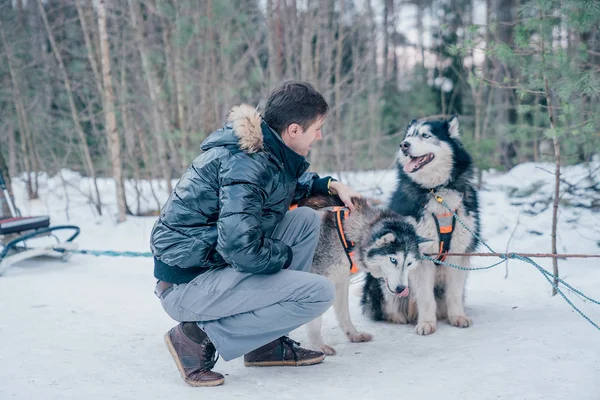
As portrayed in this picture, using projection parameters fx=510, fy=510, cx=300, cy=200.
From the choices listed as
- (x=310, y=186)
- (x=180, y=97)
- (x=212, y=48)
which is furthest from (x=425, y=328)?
(x=212, y=48)

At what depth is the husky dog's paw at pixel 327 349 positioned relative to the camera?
2770 millimetres

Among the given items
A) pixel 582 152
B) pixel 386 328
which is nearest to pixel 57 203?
pixel 386 328

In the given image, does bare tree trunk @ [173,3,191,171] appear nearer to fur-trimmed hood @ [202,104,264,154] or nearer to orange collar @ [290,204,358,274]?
orange collar @ [290,204,358,274]

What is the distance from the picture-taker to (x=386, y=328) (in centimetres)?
330

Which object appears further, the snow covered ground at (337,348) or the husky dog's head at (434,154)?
the husky dog's head at (434,154)

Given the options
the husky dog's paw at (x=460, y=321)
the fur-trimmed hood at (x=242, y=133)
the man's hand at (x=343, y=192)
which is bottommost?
the husky dog's paw at (x=460, y=321)

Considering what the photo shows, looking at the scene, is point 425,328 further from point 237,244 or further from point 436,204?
point 237,244

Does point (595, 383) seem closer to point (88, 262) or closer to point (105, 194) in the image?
point (88, 262)

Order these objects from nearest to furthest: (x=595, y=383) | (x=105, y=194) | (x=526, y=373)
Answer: (x=595, y=383)
(x=526, y=373)
(x=105, y=194)

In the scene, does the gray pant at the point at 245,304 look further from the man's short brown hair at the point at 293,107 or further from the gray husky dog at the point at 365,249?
the man's short brown hair at the point at 293,107

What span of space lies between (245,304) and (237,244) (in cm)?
35

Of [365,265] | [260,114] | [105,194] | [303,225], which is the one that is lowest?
[105,194]

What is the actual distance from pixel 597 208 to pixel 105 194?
8.39m

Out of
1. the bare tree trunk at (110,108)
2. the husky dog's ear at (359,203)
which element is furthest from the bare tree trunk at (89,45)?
the husky dog's ear at (359,203)
